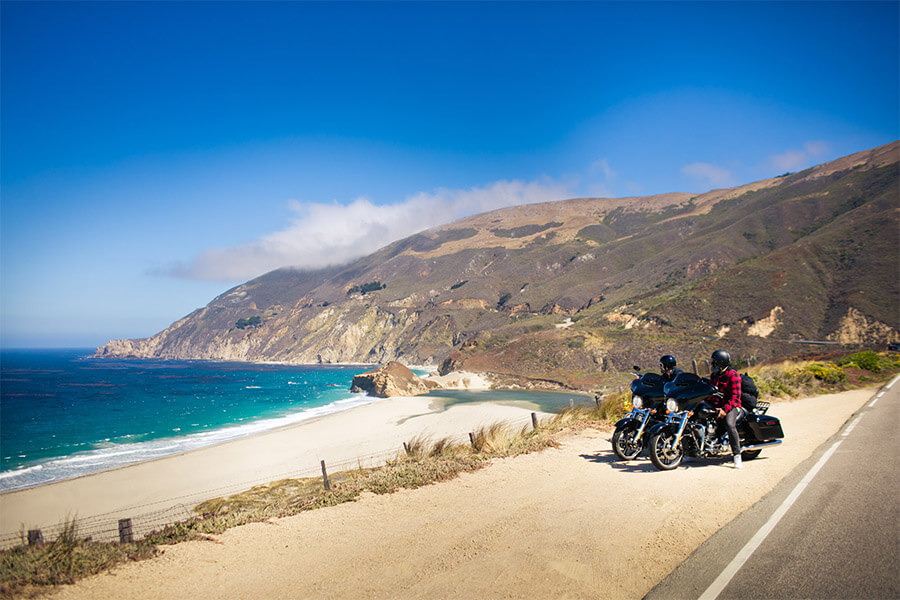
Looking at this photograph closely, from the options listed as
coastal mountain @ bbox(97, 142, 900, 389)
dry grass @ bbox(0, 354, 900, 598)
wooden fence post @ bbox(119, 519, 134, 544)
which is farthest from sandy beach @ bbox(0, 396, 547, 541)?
coastal mountain @ bbox(97, 142, 900, 389)

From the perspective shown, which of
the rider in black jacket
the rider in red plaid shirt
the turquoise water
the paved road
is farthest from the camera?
the turquoise water

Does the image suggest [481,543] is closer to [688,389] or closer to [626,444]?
[626,444]

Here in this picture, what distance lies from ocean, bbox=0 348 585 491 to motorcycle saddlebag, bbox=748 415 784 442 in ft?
94.1

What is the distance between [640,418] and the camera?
A: 7.92m

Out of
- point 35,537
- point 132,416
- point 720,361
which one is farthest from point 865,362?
point 132,416

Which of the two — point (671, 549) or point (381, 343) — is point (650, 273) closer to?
point (381, 343)

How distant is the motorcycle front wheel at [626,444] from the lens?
317 inches

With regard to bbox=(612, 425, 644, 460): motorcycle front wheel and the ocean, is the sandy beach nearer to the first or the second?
the ocean

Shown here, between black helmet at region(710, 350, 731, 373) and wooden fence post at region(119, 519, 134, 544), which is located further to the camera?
black helmet at region(710, 350, 731, 373)

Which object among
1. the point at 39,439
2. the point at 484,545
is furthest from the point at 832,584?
the point at 39,439

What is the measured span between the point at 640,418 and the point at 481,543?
425cm

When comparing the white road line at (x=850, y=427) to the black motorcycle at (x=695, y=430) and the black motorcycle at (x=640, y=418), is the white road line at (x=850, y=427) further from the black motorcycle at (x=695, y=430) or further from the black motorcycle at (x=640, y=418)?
the black motorcycle at (x=640, y=418)

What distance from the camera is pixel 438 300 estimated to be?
166m

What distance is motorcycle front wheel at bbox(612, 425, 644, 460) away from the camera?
26.4ft
